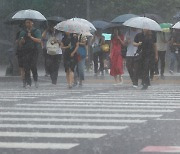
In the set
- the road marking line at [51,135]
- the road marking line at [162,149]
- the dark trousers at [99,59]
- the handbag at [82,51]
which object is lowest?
the dark trousers at [99,59]

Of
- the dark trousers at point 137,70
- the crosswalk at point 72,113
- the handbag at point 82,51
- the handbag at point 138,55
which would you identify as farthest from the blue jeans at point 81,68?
the handbag at point 138,55

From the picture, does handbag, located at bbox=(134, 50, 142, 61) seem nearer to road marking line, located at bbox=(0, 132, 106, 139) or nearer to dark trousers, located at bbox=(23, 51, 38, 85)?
dark trousers, located at bbox=(23, 51, 38, 85)

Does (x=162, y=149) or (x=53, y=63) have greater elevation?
(x=162, y=149)

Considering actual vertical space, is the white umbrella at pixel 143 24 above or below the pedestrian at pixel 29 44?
above

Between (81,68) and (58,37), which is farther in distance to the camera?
(58,37)

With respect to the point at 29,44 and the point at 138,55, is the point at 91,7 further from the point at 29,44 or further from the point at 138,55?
the point at 138,55

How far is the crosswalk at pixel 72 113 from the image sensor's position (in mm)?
10070

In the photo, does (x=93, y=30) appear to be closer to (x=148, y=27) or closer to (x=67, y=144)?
(x=148, y=27)

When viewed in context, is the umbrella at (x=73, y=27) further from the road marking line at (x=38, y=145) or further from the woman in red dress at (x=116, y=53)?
the road marking line at (x=38, y=145)

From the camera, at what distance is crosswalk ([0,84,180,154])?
10.1 m

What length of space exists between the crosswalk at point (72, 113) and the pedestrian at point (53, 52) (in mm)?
2053

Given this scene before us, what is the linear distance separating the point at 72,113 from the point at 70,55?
715 cm

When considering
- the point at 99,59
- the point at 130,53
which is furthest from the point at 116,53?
the point at 99,59

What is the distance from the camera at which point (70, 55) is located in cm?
2041
